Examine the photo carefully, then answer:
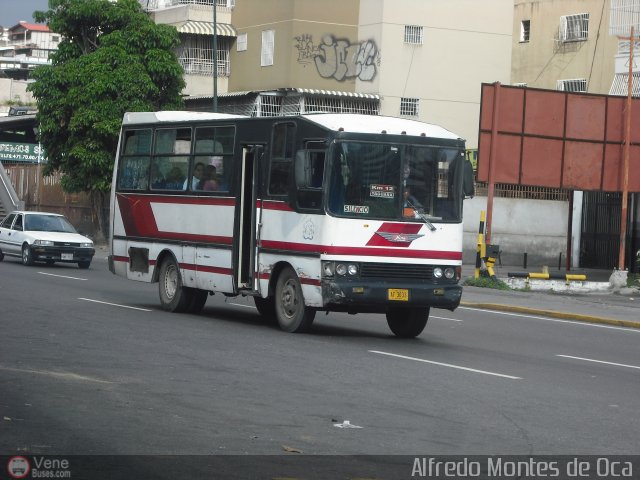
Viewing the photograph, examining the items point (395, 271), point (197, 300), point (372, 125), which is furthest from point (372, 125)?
point (197, 300)

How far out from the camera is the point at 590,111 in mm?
32375

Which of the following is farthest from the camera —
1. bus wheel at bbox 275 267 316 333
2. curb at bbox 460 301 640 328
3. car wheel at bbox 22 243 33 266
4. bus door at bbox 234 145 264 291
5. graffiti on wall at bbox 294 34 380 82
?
graffiti on wall at bbox 294 34 380 82

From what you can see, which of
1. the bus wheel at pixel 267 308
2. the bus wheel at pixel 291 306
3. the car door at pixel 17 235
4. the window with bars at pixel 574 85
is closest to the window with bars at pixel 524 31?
the window with bars at pixel 574 85

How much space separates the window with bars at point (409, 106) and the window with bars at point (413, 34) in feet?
8.09

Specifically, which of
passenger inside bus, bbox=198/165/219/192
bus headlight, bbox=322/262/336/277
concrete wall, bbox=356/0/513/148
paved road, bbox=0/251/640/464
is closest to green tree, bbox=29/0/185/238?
concrete wall, bbox=356/0/513/148

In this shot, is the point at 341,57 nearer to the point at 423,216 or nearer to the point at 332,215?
the point at 423,216

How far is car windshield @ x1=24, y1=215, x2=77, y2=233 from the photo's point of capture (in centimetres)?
3381

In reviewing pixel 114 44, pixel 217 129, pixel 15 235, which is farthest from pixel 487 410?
pixel 114 44

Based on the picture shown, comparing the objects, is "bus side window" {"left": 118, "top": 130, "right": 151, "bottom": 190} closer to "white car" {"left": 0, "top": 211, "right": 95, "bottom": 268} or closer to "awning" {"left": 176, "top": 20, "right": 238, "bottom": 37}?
"white car" {"left": 0, "top": 211, "right": 95, "bottom": 268}

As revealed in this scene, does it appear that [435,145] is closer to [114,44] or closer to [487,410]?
[487,410]

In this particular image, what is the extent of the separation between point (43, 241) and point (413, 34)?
24.6m

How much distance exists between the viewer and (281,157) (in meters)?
17.2

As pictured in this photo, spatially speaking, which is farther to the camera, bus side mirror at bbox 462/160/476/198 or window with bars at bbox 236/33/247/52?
window with bars at bbox 236/33/247/52

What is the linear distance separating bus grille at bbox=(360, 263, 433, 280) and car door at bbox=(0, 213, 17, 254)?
1974 centimetres
